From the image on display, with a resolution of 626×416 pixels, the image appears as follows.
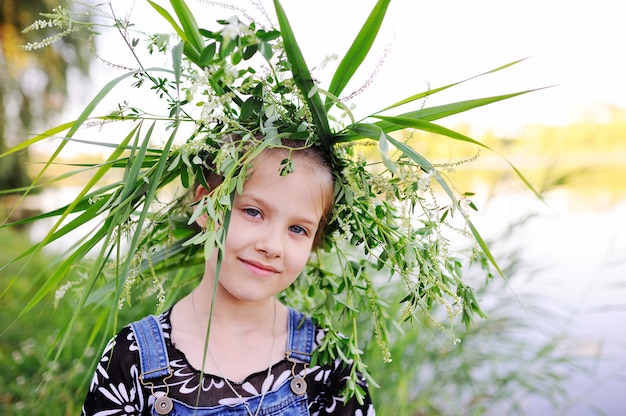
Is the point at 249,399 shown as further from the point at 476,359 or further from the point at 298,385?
the point at 476,359

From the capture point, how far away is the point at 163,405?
1229 mm

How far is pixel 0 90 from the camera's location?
493 centimetres

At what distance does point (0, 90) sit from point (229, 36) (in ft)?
15.4

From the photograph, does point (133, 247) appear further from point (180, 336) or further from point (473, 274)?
point (473, 274)

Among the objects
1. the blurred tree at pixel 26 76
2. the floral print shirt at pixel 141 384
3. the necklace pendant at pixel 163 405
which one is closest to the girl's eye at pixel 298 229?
the floral print shirt at pixel 141 384

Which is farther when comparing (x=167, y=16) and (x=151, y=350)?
(x=151, y=350)

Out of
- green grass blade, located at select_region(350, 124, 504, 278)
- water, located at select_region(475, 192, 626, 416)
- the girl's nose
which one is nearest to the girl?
the girl's nose

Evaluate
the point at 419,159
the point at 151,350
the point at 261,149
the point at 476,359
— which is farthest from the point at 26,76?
the point at 419,159

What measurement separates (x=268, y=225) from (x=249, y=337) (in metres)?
0.29

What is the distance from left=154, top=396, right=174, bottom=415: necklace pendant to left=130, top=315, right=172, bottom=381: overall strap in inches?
1.8

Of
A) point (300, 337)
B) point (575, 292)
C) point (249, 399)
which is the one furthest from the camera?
point (575, 292)

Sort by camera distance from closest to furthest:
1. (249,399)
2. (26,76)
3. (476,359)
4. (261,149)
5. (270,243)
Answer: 1. (261,149)
2. (270,243)
3. (249,399)
4. (476,359)
5. (26,76)

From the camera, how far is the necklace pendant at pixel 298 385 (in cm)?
134

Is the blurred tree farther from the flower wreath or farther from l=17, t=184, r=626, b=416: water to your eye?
the flower wreath
